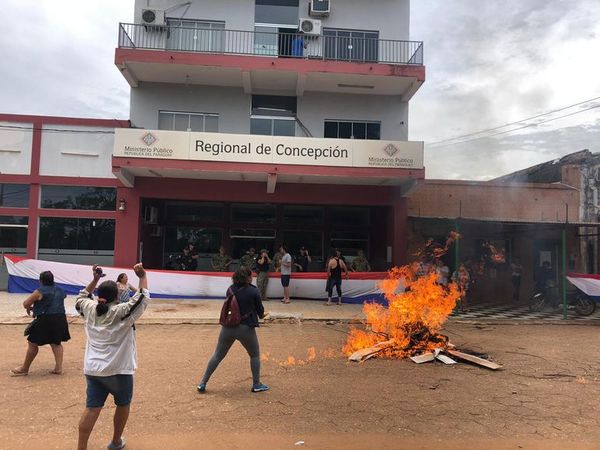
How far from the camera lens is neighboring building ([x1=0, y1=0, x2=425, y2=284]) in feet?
49.1

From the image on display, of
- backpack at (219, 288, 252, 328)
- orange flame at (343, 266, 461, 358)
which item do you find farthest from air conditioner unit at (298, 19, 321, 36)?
backpack at (219, 288, 252, 328)

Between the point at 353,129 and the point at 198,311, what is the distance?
363 inches

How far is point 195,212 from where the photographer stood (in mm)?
18656

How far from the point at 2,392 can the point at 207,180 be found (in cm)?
1128

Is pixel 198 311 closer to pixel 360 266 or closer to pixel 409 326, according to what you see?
pixel 360 266

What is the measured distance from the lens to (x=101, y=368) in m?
3.89

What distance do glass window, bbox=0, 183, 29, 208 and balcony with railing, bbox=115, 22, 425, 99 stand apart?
5291 millimetres

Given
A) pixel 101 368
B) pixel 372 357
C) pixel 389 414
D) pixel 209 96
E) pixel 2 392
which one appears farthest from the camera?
pixel 209 96

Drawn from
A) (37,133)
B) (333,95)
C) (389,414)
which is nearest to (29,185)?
(37,133)

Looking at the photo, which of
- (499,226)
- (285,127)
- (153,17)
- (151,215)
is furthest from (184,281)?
(499,226)

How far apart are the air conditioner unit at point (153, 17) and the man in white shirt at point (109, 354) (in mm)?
15125

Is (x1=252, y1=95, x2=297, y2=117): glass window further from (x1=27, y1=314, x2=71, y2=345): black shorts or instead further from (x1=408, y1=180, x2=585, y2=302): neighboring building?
(x1=27, y1=314, x2=71, y2=345): black shorts

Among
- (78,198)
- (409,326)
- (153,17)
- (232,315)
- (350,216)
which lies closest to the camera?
(232,315)

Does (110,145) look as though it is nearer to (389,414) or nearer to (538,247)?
(389,414)
